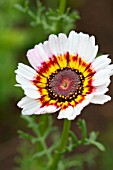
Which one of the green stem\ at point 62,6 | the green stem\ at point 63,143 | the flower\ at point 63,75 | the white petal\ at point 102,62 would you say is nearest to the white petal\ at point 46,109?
the flower\ at point 63,75

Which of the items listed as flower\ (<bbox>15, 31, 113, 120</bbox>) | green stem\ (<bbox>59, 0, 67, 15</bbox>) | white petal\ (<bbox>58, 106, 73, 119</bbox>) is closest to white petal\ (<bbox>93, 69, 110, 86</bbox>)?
flower\ (<bbox>15, 31, 113, 120</bbox>)

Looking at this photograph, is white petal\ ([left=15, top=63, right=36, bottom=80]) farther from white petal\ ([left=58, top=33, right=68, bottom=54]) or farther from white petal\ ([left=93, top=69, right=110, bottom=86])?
white petal\ ([left=93, top=69, right=110, bottom=86])

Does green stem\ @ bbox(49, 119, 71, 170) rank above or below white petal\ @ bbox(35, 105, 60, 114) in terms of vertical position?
below

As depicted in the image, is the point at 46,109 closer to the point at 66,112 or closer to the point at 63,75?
the point at 66,112

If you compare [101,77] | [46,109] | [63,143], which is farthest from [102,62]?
[63,143]

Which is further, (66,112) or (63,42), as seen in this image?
(63,42)

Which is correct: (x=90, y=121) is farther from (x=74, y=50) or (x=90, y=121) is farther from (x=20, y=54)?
(x=74, y=50)

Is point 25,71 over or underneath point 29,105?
over

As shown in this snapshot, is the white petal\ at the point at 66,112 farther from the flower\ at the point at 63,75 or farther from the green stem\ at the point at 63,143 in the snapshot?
the green stem\ at the point at 63,143
